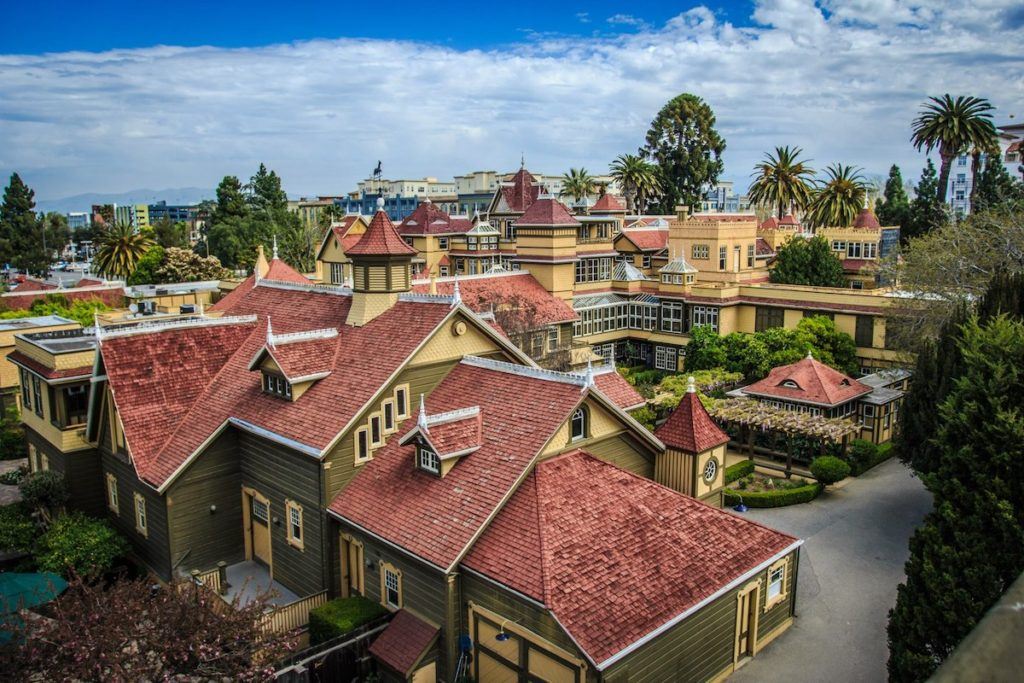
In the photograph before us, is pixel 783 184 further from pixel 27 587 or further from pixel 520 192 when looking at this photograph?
pixel 27 587

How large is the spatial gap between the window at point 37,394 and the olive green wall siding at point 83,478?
1759mm

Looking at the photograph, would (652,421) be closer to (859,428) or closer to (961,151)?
(859,428)

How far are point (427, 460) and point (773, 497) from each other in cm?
1586

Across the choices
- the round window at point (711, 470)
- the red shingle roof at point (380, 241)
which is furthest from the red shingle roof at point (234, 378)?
the round window at point (711, 470)

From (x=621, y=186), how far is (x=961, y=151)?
35.4 m

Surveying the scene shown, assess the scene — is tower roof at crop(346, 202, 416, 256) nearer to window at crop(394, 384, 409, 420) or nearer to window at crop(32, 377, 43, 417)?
window at crop(394, 384, 409, 420)

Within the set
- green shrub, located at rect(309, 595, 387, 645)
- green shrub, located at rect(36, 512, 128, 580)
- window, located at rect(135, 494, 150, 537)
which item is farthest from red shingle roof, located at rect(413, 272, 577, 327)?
green shrub, located at rect(309, 595, 387, 645)

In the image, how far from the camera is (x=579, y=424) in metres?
20.1

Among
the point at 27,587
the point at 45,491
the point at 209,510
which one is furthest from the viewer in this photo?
the point at 45,491

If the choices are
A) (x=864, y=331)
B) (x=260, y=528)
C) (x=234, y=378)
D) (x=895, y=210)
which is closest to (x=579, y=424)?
(x=260, y=528)

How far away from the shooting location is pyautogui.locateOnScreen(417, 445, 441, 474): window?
19.3 metres

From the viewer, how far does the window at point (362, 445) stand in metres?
21.0

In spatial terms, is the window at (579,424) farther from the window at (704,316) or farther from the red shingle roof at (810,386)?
the window at (704,316)

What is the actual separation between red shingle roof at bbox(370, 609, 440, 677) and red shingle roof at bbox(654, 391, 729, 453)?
31.5 feet
